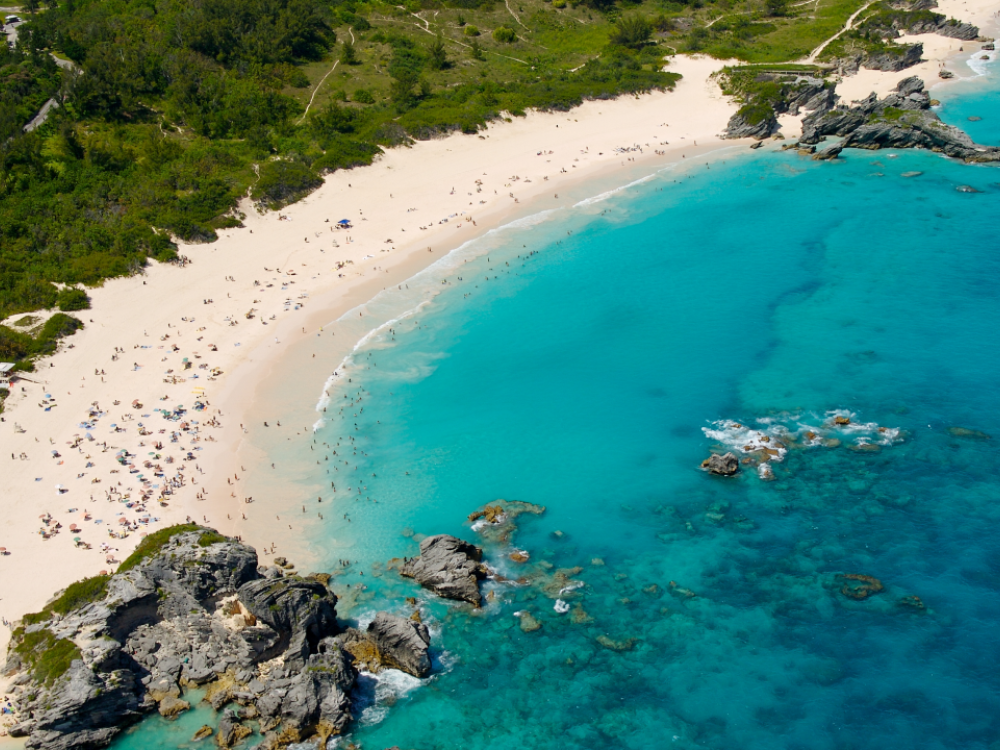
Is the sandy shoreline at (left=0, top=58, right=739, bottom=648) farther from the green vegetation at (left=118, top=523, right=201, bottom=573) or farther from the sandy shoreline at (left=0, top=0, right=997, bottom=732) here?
the green vegetation at (left=118, top=523, right=201, bottom=573)

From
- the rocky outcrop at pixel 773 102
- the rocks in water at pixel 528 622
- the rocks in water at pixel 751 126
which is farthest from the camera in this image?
the rocky outcrop at pixel 773 102

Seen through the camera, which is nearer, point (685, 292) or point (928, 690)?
point (928, 690)

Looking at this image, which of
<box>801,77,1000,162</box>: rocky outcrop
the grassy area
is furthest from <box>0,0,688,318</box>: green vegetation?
the grassy area

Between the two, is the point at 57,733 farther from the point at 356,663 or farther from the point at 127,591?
the point at 356,663

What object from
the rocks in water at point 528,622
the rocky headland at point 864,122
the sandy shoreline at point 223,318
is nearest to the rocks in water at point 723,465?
the rocks in water at point 528,622

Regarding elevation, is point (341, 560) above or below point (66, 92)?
below

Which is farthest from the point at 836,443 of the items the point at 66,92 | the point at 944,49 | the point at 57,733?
the point at 944,49

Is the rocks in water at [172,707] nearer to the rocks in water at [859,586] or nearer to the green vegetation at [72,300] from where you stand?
the rocks in water at [859,586]
